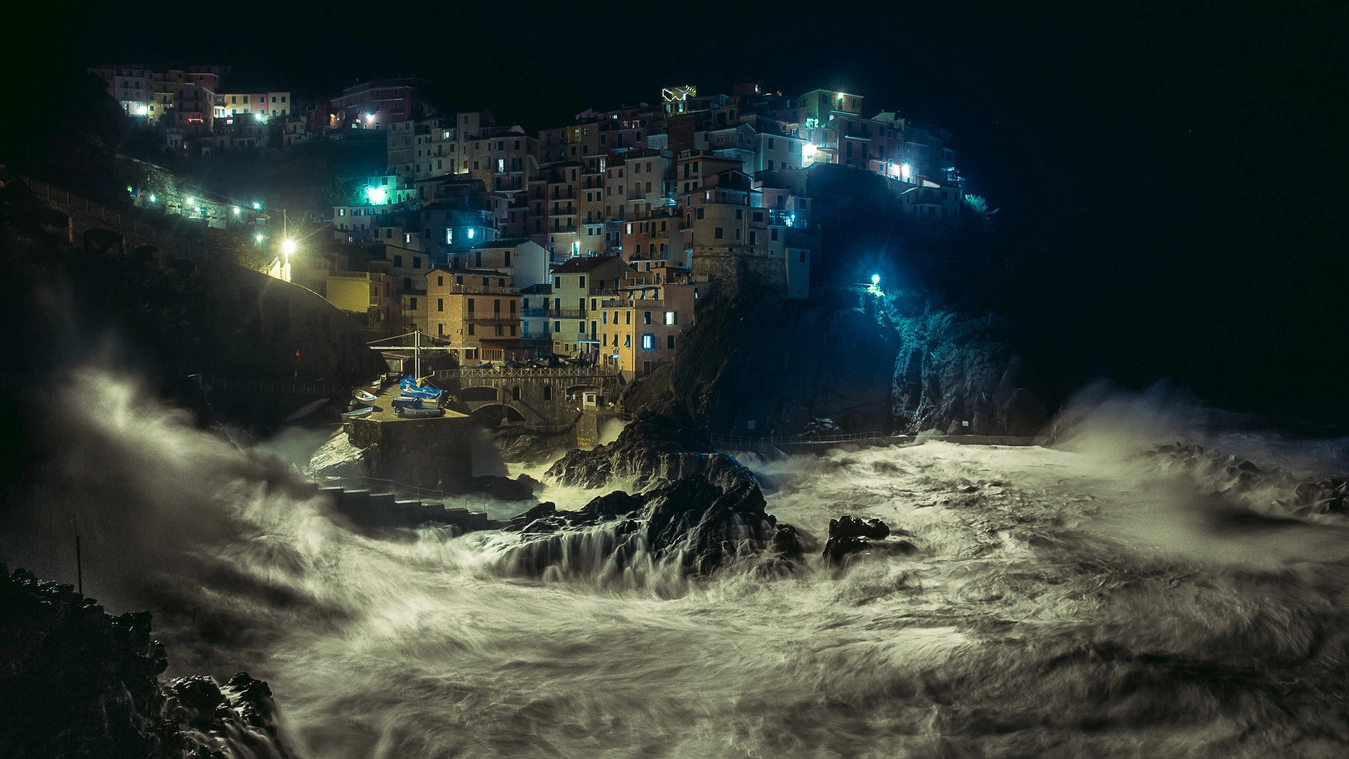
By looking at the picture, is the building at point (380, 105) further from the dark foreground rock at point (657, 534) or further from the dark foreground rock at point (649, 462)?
the dark foreground rock at point (657, 534)

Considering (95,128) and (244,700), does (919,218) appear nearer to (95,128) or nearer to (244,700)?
(95,128)

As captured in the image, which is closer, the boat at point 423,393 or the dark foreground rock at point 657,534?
the dark foreground rock at point 657,534

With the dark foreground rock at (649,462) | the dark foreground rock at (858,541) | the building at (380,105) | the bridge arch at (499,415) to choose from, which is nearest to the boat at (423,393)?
the dark foreground rock at (649,462)

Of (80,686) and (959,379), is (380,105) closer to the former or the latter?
(959,379)

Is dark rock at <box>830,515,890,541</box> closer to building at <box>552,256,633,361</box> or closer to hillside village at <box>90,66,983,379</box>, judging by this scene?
hillside village at <box>90,66,983,379</box>

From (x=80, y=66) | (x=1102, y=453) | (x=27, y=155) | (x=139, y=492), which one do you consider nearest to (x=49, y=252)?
(x=27, y=155)

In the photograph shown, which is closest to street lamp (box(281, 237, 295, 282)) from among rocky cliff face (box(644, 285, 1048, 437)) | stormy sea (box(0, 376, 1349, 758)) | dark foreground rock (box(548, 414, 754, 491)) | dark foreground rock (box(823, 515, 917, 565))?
rocky cliff face (box(644, 285, 1048, 437))
